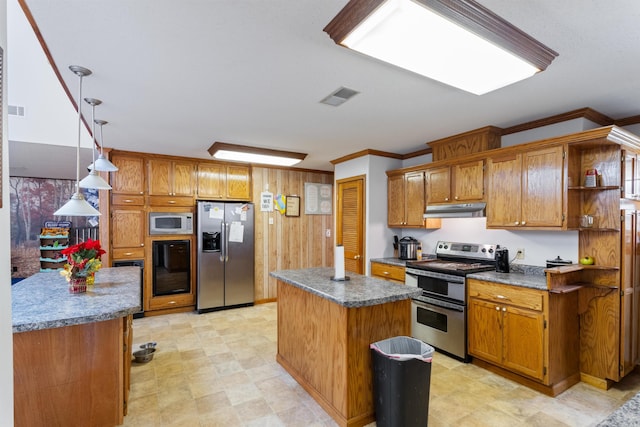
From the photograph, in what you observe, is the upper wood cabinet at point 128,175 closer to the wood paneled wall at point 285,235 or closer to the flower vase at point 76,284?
the wood paneled wall at point 285,235

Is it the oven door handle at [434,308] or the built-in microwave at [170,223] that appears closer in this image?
the oven door handle at [434,308]

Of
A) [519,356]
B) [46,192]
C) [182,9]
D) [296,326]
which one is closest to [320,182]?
[296,326]

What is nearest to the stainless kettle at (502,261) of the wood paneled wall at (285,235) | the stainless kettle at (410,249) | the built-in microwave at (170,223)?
the stainless kettle at (410,249)

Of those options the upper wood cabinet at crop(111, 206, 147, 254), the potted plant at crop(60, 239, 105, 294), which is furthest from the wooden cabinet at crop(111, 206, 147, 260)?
the potted plant at crop(60, 239, 105, 294)

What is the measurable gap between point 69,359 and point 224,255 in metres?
3.06

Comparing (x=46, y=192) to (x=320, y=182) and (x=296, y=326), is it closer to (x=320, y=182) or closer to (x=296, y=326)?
(x=320, y=182)

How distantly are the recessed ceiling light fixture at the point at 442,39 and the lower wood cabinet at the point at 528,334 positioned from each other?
6.10 ft

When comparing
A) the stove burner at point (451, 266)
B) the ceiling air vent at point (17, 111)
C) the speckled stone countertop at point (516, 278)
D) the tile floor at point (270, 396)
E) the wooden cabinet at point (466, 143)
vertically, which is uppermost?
the ceiling air vent at point (17, 111)

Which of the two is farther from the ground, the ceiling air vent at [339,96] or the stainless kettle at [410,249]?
the ceiling air vent at [339,96]

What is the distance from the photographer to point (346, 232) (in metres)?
4.91

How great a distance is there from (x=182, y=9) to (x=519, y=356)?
11.5ft

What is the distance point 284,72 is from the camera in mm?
2164

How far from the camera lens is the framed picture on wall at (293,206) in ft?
18.8

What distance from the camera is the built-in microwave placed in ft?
15.5
